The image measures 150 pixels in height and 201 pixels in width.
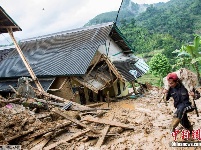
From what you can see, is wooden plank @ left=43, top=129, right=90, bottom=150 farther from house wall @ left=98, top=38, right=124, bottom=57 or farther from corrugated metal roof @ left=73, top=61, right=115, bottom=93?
house wall @ left=98, top=38, right=124, bottom=57

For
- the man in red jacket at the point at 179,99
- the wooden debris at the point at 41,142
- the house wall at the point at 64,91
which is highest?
the house wall at the point at 64,91

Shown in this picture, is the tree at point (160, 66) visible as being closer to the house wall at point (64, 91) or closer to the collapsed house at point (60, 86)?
the collapsed house at point (60, 86)

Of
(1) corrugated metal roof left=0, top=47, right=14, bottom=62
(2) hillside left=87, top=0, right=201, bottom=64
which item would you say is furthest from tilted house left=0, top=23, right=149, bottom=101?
(2) hillside left=87, top=0, right=201, bottom=64

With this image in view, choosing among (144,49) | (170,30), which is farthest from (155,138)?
(170,30)

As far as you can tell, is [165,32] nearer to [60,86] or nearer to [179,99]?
[60,86]

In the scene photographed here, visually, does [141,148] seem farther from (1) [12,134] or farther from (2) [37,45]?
(2) [37,45]

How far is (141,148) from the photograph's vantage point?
602cm

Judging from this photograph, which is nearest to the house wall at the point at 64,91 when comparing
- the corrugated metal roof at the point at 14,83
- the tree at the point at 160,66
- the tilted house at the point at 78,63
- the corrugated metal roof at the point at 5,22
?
the tilted house at the point at 78,63

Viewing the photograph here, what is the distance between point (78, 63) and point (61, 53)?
289 centimetres

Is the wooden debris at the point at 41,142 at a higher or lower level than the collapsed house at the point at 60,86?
lower

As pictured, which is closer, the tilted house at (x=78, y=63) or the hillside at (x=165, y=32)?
the tilted house at (x=78, y=63)

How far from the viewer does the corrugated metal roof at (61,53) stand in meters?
16.2

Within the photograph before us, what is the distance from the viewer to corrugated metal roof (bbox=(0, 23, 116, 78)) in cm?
1616

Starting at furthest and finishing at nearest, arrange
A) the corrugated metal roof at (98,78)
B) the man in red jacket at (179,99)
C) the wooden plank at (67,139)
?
the corrugated metal roof at (98,78)
the wooden plank at (67,139)
the man in red jacket at (179,99)
